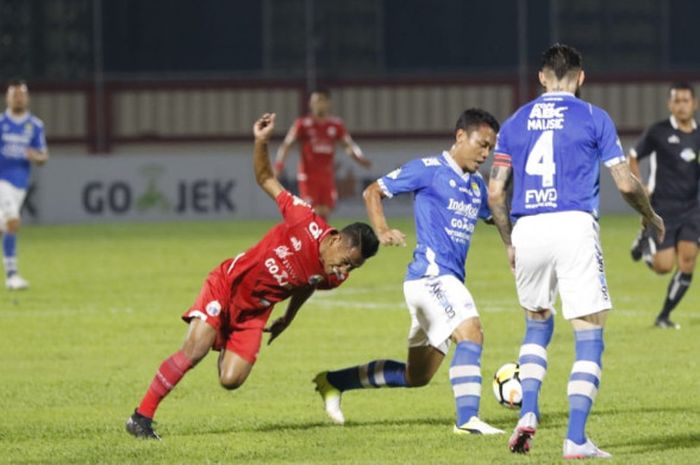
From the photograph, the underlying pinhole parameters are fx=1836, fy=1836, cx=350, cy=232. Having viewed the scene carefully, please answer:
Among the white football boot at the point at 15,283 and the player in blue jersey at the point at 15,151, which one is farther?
the player in blue jersey at the point at 15,151

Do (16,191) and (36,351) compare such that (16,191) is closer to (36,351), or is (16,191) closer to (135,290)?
(135,290)

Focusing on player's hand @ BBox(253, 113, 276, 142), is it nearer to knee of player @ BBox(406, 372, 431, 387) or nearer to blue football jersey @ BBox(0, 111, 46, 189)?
knee of player @ BBox(406, 372, 431, 387)

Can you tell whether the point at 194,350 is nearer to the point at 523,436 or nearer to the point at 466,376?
the point at 466,376

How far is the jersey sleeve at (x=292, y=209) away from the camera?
33.1 ft

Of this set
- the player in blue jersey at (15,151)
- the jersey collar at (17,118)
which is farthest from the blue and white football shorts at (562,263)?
the jersey collar at (17,118)

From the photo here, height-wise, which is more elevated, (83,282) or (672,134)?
(672,134)

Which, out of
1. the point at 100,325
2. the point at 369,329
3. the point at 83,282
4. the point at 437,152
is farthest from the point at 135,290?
the point at 437,152

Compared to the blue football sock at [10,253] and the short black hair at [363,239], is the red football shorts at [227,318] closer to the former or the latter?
→ the short black hair at [363,239]

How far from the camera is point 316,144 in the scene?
84.7ft

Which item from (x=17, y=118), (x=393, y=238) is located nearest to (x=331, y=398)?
(x=393, y=238)

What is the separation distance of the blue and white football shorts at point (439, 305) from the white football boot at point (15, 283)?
11.0 metres

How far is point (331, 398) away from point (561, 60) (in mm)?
2705

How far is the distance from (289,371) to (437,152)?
70.0ft

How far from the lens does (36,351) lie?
14578 mm
